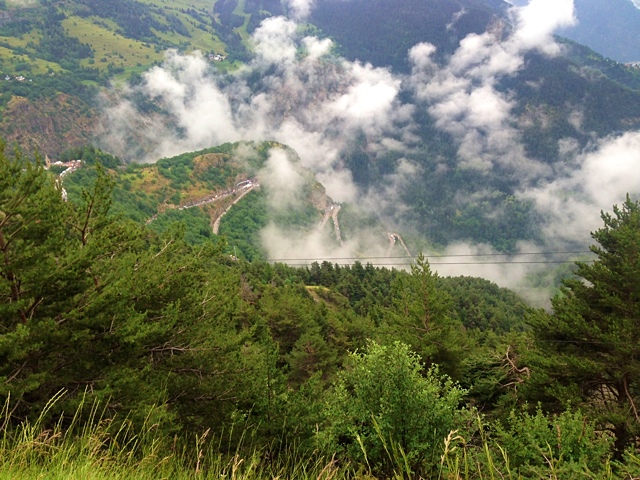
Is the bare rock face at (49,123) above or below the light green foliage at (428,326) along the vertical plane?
above

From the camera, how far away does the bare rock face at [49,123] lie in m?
151

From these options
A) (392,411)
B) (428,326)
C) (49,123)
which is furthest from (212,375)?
(49,123)

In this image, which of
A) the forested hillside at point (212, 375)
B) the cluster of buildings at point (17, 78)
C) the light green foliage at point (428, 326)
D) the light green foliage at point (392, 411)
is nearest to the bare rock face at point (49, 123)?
the cluster of buildings at point (17, 78)

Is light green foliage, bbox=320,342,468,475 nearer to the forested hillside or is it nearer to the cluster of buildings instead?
the forested hillside

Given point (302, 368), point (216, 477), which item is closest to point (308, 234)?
point (302, 368)

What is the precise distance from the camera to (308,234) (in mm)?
162750

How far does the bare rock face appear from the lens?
15074cm

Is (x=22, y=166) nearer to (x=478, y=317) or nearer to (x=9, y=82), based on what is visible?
(x=478, y=317)

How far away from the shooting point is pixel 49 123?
166m

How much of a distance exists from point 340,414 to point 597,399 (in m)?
12.1

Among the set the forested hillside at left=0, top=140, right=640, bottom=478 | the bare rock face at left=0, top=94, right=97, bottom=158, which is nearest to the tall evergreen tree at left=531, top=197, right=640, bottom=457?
the forested hillside at left=0, top=140, right=640, bottom=478

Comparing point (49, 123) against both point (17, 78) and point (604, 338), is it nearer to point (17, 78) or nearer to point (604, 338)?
point (17, 78)

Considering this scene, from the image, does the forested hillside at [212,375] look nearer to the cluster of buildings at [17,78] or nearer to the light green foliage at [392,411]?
the light green foliage at [392,411]

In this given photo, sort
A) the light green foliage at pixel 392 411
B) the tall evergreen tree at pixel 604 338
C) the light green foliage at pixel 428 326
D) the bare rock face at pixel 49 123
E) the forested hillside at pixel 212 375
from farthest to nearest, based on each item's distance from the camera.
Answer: the bare rock face at pixel 49 123 < the light green foliage at pixel 428 326 < the tall evergreen tree at pixel 604 338 < the light green foliage at pixel 392 411 < the forested hillside at pixel 212 375
